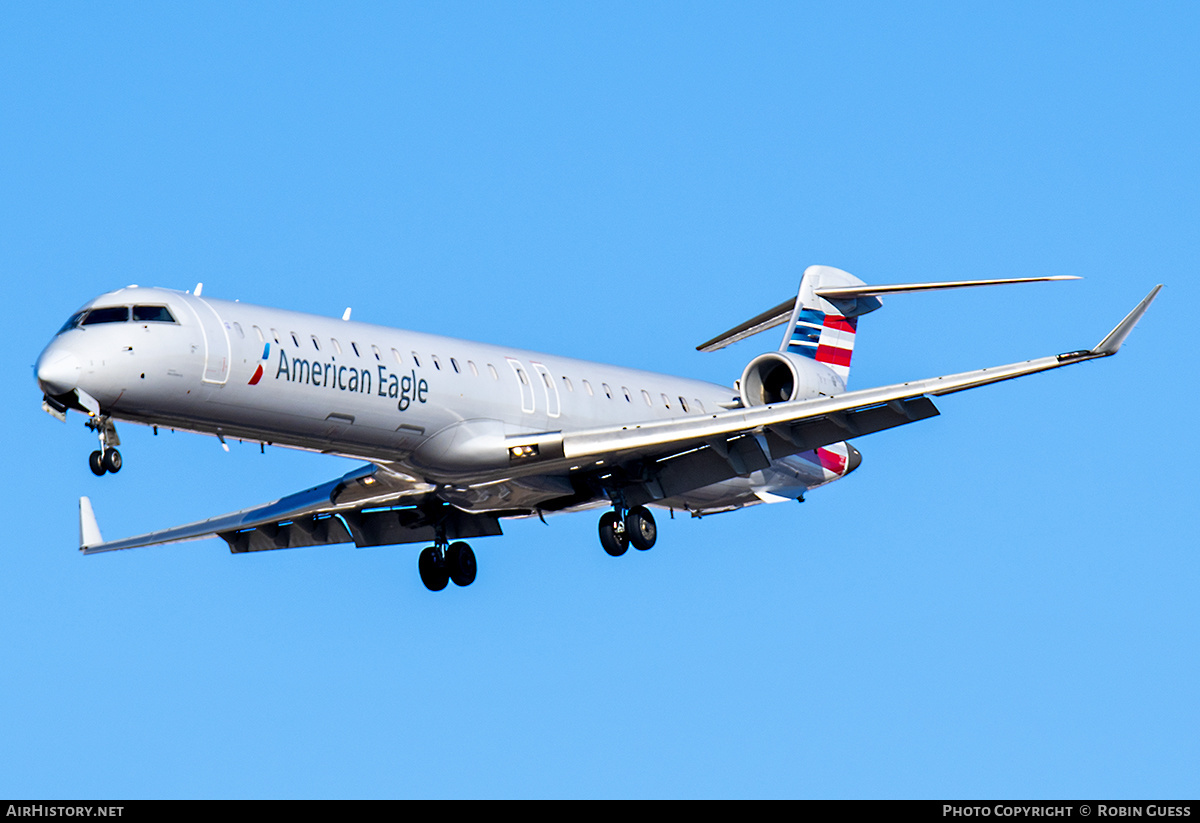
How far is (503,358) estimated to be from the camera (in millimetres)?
23562

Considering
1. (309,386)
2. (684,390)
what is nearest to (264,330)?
(309,386)

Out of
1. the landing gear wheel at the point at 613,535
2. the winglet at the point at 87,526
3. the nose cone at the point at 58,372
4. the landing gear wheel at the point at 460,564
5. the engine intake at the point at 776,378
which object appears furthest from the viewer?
the winglet at the point at 87,526

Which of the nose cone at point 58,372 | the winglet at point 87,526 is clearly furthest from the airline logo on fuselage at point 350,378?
the winglet at point 87,526

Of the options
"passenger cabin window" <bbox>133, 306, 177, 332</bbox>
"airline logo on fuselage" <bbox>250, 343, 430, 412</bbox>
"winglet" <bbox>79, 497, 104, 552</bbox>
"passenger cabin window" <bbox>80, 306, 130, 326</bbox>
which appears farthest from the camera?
"winglet" <bbox>79, 497, 104, 552</bbox>

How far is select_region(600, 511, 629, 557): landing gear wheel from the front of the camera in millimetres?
24359

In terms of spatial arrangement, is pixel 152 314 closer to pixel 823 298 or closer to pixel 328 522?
pixel 328 522

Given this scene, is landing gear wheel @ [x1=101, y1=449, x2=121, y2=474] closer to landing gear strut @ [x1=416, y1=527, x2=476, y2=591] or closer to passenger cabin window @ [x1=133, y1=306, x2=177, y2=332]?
passenger cabin window @ [x1=133, y1=306, x2=177, y2=332]

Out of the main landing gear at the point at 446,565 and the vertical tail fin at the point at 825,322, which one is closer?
the main landing gear at the point at 446,565

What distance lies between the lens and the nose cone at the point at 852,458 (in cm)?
2798

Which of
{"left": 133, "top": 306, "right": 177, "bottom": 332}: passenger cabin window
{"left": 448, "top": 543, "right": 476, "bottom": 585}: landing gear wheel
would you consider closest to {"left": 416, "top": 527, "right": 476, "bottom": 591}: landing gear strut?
{"left": 448, "top": 543, "right": 476, "bottom": 585}: landing gear wheel

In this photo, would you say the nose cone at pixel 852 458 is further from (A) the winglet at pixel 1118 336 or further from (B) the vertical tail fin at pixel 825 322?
(A) the winglet at pixel 1118 336

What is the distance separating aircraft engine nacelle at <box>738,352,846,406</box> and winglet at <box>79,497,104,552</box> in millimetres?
10831

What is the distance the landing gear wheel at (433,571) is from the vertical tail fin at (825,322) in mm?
6896
